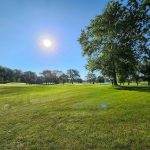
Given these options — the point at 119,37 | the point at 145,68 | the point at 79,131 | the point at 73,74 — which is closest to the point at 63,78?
the point at 73,74

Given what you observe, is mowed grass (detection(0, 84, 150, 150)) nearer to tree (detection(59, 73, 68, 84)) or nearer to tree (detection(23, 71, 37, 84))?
tree (detection(23, 71, 37, 84))

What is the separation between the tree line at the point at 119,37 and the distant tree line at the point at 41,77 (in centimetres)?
12467

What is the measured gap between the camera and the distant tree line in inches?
6501

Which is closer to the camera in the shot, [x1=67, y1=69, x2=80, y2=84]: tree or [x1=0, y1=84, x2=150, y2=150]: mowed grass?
[x1=0, y1=84, x2=150, y2=150]: mowed grass

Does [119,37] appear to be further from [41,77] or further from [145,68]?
[41,77]

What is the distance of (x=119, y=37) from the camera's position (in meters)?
37.2

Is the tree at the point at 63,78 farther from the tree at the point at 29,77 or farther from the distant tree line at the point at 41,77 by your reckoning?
the tree at the point at 29,77

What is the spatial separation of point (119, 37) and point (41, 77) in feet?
499

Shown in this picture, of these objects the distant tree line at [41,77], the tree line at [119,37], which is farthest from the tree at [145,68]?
the distant tree line at [41,77]

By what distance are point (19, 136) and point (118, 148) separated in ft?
15.0

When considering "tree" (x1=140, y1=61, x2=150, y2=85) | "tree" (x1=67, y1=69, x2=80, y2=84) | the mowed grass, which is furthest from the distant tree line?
the mowed grass

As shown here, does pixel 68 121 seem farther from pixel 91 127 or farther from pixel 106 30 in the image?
pixel 106 30

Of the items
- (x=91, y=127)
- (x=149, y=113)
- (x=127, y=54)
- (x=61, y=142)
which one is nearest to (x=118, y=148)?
(x=61, y=142)

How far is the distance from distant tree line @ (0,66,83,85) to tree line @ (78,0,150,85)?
409 ft
